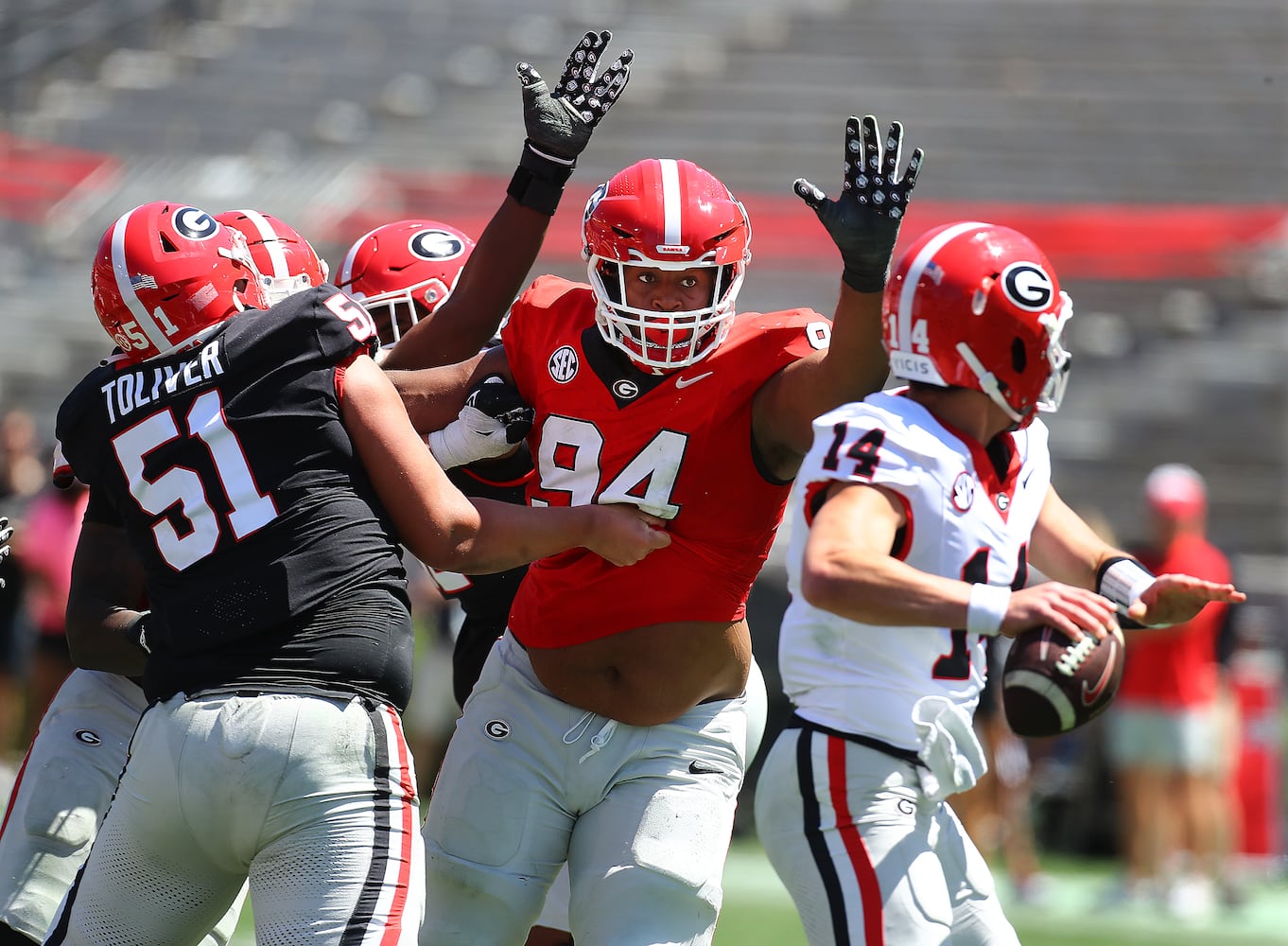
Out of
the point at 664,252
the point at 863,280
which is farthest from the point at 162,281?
the point at 863,280

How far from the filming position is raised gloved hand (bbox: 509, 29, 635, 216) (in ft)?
13.1

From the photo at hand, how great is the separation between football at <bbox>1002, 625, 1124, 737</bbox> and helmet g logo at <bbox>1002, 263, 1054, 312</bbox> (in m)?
0.63

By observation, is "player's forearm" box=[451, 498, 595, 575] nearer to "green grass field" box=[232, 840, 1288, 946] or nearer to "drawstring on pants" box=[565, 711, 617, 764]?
"drawstring on pants" box=[565, 711, 617, 764]

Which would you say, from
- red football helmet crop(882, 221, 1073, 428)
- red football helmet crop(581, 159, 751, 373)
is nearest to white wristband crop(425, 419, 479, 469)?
red football helmet crop(581, 159, 751, 373)

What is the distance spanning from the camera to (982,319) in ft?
10.4

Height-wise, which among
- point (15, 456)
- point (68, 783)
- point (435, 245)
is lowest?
point (15, 456)

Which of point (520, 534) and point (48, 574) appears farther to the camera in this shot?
point (48, 574)

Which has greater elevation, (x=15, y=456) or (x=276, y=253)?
(x=276, y=253)

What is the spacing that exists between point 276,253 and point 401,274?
36 cm

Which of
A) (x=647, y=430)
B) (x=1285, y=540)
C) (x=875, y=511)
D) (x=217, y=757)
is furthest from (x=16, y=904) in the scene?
(x=1285, y=540)

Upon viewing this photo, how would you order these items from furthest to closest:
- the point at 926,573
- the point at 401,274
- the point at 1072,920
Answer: the point at 1072,920 < the point at 401,274 < the point at 926,573

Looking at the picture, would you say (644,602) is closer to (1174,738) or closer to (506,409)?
(506,409)

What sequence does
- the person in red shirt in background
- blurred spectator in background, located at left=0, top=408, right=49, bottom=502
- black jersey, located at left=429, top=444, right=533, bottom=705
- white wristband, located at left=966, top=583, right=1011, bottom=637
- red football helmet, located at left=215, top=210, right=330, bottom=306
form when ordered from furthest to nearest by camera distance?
1. blurred spectator in background, located at left=0, top=408, right=49, bottom=502
2. the person in red shirt in background
3. red football helmet, located at left=215, top=210, right=330, bottom=306
4. black jersey, located at left=429, top=444, right=533, bottom=705
5. white wristband, located at left=966, top=583, right=1011, bottom=637

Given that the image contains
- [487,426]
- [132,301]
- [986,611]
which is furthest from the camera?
[487,426]
